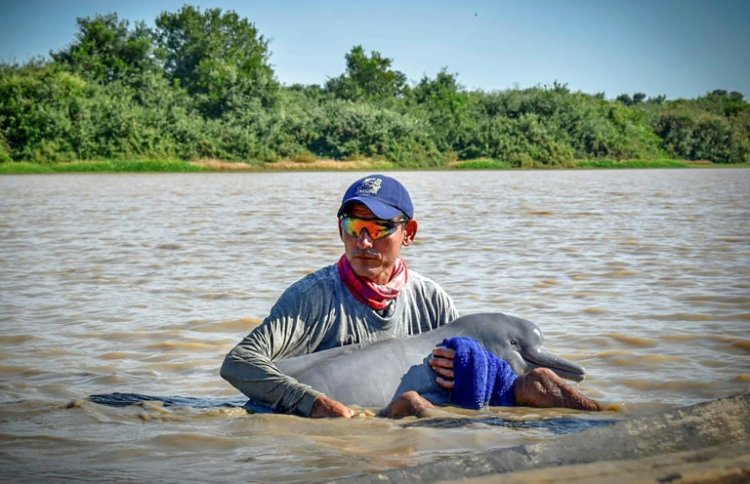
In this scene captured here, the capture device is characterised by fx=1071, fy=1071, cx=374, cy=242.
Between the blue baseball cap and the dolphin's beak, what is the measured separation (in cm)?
77

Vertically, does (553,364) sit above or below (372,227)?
below

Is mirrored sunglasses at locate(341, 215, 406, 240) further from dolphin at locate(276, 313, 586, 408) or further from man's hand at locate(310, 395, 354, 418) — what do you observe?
man's hand at locate(310, 395, 354, 418)

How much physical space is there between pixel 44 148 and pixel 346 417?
37.7m

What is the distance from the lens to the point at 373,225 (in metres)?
4.36

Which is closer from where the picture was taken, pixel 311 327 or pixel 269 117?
pixel 311 327

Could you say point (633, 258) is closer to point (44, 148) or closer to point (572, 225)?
point (572, 225)

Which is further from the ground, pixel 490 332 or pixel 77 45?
pixel 77 45

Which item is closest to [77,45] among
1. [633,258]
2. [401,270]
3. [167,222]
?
[167,222]

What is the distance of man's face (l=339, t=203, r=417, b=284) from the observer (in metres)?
4.36

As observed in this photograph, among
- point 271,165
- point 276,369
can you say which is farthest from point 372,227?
point 271,165

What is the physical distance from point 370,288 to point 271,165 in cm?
4055

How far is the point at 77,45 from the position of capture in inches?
1998

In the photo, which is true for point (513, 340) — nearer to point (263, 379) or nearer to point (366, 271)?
point (366, 271)

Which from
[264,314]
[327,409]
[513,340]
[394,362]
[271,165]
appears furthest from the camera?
[271,165]
